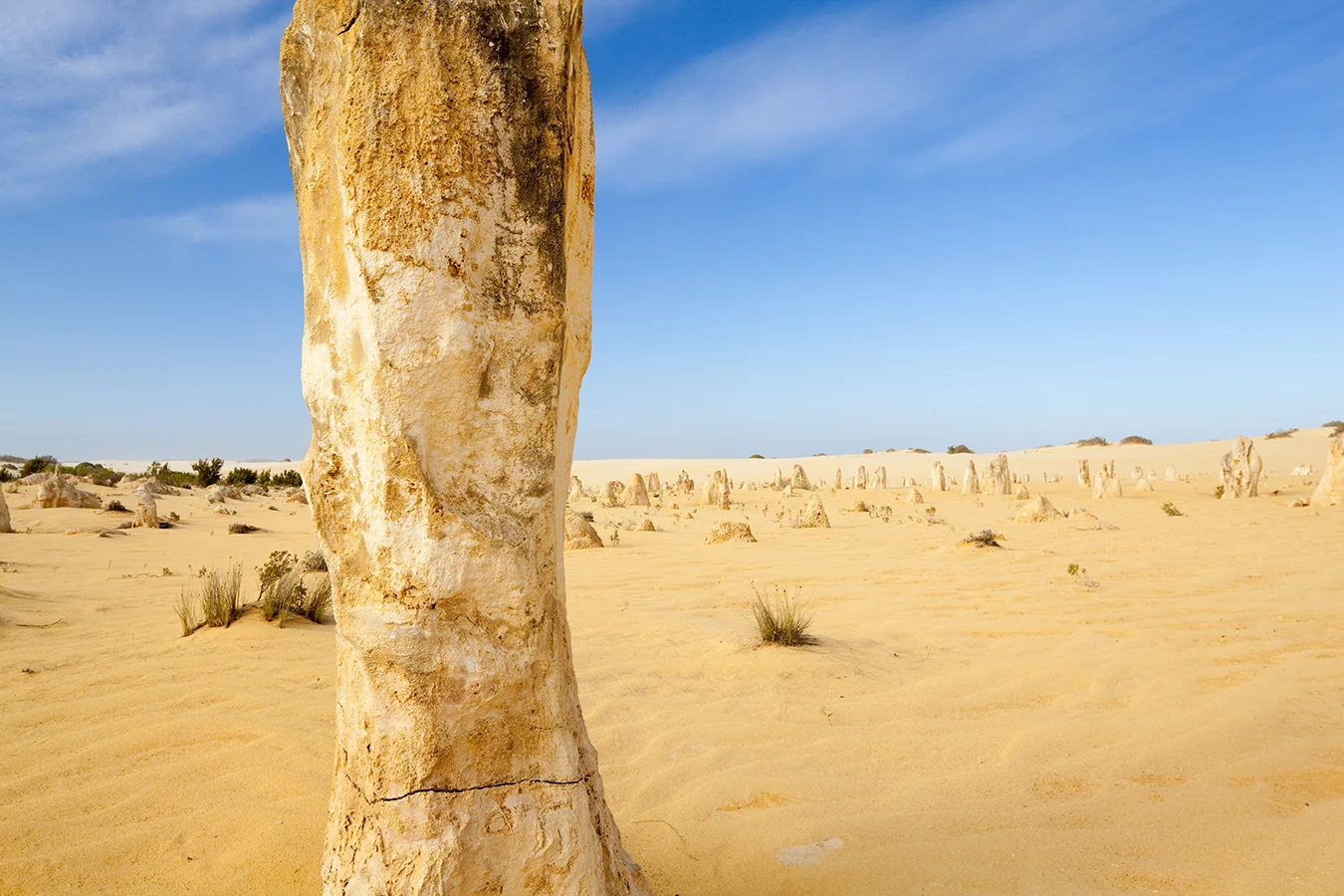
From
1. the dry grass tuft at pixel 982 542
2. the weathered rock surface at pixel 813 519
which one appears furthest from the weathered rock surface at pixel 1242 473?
the dry grass tuft at pixel 982 542

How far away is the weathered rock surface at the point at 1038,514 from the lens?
14234 millimetres

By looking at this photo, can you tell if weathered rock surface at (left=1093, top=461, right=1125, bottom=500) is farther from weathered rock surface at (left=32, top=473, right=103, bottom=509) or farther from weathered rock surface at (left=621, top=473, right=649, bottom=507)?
weathered rock surface at (left=32, top=473, right=103, bottom=509)

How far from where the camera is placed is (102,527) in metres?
12.8

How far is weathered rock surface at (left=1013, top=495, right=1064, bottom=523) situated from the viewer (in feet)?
46.7

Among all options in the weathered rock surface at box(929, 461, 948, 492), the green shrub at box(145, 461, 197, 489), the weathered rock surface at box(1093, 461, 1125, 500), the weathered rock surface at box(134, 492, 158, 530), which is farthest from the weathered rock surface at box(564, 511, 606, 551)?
the green shrub at box(145, 461, 197, 489)

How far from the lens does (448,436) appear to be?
196 centimetres

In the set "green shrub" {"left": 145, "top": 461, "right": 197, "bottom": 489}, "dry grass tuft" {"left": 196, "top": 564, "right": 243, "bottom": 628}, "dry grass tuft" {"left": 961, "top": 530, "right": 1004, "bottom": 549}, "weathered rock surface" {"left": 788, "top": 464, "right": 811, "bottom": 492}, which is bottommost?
"dry grass tuft" {"left": 961, "top": 530, "right": 1004, "bottom": 549}

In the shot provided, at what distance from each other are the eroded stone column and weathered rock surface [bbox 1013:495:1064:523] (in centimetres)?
1380

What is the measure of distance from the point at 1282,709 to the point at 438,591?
4564 mm

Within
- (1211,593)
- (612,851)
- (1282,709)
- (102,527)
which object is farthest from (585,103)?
(102,527)

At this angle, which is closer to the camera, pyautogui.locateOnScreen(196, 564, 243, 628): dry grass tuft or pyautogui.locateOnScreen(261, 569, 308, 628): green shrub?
pyautogui.locateOnScreen(196, 564, 243, 628): dry grass tuft

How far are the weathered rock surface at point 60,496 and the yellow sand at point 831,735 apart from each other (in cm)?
828

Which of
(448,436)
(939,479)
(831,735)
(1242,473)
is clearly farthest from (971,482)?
(448,436)

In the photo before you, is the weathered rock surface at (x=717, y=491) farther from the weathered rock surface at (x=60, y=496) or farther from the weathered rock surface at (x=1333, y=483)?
the weathered rock surface at (x=60, y=496)
